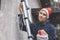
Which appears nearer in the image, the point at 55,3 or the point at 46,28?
the point at 46,28

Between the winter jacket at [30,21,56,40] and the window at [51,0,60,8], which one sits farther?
the window at [51,0,60,8]

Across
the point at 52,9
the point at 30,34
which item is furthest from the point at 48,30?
the point at 52,9

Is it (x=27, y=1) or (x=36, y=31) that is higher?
(x=27, y=1)

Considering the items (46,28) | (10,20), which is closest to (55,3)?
(46,28)

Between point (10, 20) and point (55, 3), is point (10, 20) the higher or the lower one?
the lower one

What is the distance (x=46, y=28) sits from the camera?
1846 millimetres

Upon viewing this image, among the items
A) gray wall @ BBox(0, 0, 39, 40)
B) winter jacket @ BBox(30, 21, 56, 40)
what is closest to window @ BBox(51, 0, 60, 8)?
gray wall @ BBox(0, 0, 39, 40)

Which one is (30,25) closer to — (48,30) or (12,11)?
(48,30)

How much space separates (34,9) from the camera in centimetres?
212

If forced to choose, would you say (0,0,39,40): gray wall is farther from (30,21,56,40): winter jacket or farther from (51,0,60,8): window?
(30,21,56,40): winter jacket

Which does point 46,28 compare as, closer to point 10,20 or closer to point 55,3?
point 55,3

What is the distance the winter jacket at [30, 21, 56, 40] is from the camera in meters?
1.83

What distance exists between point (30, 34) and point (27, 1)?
1.26 ft

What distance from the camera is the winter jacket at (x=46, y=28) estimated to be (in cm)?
183
